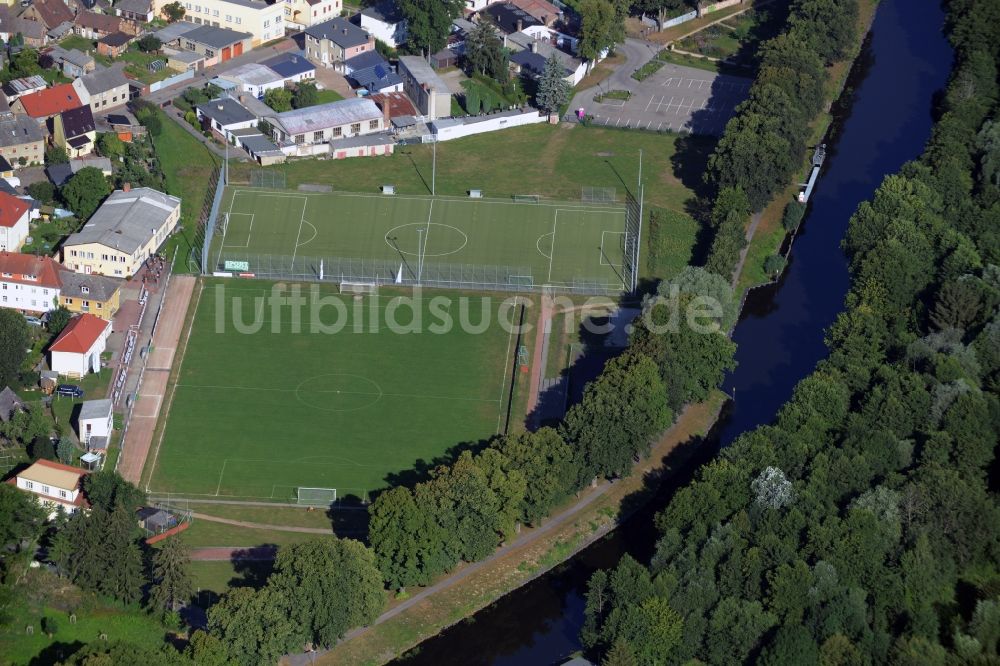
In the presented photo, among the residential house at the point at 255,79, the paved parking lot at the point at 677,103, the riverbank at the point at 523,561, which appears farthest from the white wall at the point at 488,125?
the riverbank at the point at 523,561

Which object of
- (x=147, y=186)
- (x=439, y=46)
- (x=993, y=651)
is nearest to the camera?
(x=993, y=651)

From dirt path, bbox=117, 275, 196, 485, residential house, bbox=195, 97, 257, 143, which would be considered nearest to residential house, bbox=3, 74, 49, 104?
residential house, bbox=195, 97, 257, 143

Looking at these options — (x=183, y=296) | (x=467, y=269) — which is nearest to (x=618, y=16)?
(x=467, y=269)

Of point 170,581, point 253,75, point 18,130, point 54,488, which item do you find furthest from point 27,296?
point 253,75

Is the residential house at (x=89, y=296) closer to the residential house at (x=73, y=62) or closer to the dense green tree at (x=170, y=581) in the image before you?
the dense green tree at (x=170, y=581)

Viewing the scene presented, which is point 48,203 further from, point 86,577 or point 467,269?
point 86,577

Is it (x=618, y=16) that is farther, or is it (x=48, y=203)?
(x=618, y=16)
